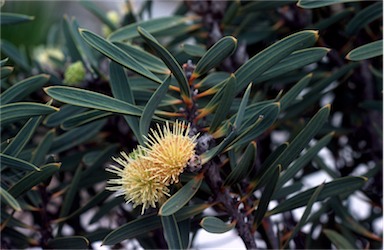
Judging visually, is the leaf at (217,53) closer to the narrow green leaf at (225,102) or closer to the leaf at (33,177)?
the narrow green leaf at (225,102)

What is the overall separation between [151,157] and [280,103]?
0.50ft

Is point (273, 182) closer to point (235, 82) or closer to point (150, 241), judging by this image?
point (235, 82)

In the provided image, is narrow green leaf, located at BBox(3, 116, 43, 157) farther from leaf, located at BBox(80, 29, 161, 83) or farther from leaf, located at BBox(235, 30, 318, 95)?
leaf, located at BBox(235, 30, 318, 95)

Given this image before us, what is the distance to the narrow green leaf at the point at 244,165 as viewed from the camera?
Answer: 0.56 meters

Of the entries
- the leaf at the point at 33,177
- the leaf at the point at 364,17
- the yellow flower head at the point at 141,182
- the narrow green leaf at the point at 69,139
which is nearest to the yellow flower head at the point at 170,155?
the yellow flower head at the point at 141,182

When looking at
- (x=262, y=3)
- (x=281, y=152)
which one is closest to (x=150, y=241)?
(x=281, y=152)

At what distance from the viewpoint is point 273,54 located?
1.80ft

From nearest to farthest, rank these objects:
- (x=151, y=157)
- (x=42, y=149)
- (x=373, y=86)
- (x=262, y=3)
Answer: (x=151, y=157) → (x=42, y=149) → (x=262, y=3) → (x=373, y=86)

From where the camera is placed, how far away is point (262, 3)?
76 centimetres

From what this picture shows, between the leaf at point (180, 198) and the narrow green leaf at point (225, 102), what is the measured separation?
54 mm

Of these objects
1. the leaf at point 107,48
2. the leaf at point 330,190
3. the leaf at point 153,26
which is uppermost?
the leaf at point 107,48

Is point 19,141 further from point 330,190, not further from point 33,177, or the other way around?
point 330,190

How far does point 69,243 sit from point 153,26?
31cm

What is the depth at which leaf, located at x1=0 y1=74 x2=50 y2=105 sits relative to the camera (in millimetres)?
594
